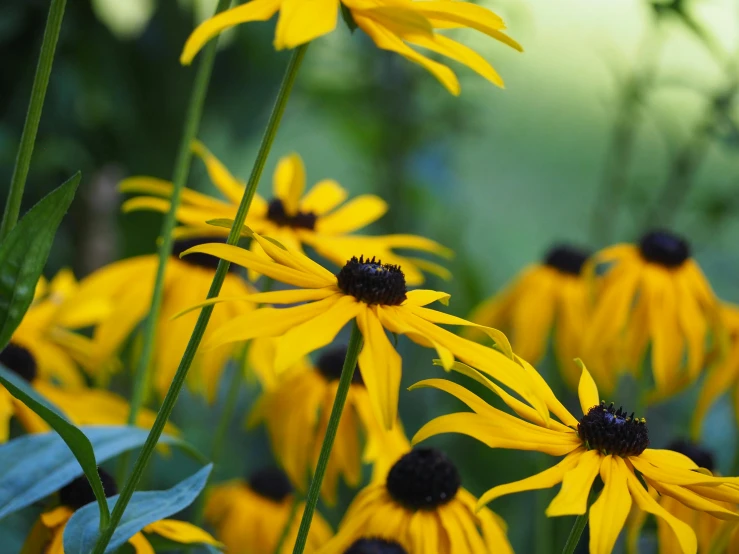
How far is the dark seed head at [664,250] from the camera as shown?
65 centimetres

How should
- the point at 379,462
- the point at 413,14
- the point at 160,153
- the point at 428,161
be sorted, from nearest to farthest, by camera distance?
the point at 413,14
the point at 379,462
the point at 160,153
the point at 428,161

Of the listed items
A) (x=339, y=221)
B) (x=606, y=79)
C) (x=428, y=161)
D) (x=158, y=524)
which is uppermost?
(x=606, y=79)

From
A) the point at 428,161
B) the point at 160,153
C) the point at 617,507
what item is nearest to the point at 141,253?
the point at 160,153

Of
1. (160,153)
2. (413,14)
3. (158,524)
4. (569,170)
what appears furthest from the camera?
(569,170)

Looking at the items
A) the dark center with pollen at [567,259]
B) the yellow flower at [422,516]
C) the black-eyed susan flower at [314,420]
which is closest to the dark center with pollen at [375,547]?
the yellow flower at [422,516]

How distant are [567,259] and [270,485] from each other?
0.27 m

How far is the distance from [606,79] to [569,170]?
0.22m

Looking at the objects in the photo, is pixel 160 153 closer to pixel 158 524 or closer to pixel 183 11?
pixel 183 11

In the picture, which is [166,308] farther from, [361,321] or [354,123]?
→ [354,123]

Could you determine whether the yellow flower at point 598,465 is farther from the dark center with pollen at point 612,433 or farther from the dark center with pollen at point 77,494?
the dark center with pollen at point 77,494

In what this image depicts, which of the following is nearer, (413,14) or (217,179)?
(413,14)

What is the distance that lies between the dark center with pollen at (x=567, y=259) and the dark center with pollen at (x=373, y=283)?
40 centimetres

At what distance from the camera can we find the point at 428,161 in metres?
1.30

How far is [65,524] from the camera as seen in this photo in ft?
1.19
